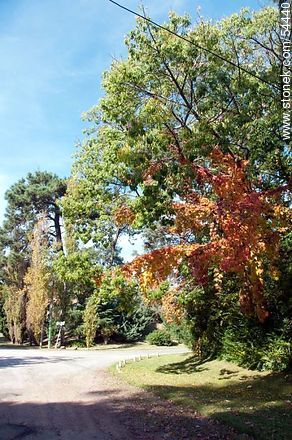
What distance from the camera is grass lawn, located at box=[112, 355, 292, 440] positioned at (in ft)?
26.2

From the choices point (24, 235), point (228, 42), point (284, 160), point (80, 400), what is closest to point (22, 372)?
point (80, 400)

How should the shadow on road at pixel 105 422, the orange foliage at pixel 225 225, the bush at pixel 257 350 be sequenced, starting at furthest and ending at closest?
1. the bush at pixel 257 350
2. the orange foliage at pixel 225 225
3. the shadow on road at pixel 105 422

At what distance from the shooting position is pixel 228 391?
39.6 feet

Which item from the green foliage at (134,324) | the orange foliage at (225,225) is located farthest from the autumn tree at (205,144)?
the green foliage at (134,324)

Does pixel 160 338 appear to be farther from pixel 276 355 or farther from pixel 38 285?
pixel 276 355

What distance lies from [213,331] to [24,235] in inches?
1112

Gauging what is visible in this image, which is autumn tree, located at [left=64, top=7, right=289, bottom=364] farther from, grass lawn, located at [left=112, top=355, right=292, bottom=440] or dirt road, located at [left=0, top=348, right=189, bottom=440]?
dirt road, located at [left=0, top=348, right=189, bottom=440]

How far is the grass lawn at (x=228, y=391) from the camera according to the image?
7.97 m

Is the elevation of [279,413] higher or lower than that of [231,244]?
lower

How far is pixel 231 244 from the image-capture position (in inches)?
428

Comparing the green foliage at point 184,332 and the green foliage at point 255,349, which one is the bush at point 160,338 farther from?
the green foliage at point 255,349

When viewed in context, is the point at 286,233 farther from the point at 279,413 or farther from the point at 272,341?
the point at 279,413

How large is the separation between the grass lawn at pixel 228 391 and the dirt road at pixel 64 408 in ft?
4.83

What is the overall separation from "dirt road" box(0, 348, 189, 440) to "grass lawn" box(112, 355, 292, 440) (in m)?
1.47
